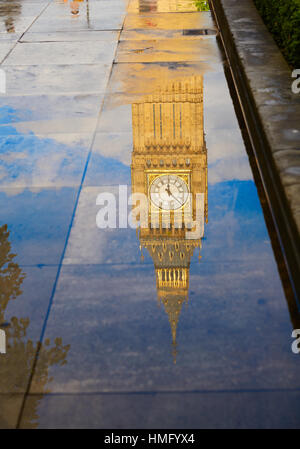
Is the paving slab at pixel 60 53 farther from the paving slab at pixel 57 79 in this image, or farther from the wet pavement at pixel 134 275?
the wet pavement at pixel 134 275

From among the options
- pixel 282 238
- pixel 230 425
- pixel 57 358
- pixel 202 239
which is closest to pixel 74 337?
pixel 57 358

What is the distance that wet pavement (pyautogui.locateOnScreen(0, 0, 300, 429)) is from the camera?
4797 millimetres

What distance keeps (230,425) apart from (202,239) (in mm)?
2690

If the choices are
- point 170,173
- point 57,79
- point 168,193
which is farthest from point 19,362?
point 57,79

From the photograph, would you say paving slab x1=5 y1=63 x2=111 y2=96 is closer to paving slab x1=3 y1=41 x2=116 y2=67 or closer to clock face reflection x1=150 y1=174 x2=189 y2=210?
paving slab x1=3 y1=41 x2=116 y2=67

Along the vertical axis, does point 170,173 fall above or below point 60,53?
above

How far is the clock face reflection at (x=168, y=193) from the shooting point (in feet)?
24.9

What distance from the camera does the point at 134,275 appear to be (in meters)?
6.29

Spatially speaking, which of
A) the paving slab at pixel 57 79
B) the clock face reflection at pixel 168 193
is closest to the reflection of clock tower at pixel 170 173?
the clock face reflection at pixel 168 193

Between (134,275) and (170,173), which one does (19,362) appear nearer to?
(134,275)

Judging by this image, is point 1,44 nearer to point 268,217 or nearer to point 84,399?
point 268,217

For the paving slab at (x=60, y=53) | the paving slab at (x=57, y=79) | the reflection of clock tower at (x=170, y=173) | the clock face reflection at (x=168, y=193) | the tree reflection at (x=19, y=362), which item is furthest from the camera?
the paving slab at (x=60, y=53)

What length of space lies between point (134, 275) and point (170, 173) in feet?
7.86

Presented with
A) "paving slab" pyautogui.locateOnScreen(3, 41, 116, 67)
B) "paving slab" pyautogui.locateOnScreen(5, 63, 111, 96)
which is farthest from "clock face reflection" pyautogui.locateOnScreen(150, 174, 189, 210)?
"paving slab" pyautogui.locateOnScreen(3, 41, 116, 67)
